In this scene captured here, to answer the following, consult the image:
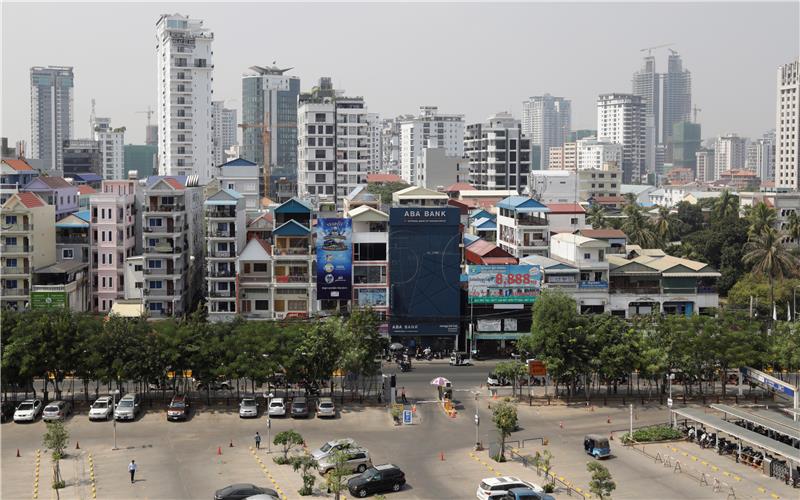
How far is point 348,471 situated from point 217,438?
10.7 metres

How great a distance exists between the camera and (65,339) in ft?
152

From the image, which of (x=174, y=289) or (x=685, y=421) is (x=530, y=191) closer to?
(x=174, y=289)

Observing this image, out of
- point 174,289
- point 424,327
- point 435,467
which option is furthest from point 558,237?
point 435,467

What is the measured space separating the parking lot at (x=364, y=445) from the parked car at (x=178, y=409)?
0.40 m

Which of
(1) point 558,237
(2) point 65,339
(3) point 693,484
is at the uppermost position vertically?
(1) point 558,237

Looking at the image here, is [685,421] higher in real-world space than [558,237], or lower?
lower

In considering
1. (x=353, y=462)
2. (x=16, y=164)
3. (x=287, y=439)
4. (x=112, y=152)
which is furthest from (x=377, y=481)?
(x=112, y=152)

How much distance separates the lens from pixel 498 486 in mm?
33000

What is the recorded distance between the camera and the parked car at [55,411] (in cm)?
4394

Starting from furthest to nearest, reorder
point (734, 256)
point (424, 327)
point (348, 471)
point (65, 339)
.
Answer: point (734, 256) < point (424, 327) < point (65, 339) < point (348, 471)

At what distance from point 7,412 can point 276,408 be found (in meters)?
12.2

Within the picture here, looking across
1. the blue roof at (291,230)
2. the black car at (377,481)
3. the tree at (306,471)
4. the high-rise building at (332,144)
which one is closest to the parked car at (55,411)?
the tree at (306,471)

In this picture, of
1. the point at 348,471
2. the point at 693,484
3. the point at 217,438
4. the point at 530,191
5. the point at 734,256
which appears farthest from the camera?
the point at 530,191

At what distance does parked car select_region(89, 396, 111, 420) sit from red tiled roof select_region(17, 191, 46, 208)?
71.3 feet
